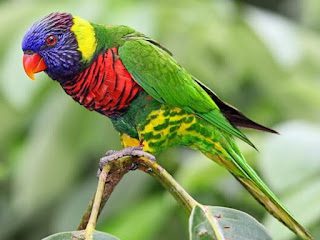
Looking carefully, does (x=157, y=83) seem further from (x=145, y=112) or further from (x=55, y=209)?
(x=55, y=209)

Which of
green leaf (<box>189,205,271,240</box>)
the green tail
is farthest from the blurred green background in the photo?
green leaf (<box>189,205,271,240</box>)

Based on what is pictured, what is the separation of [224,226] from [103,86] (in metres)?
0.27

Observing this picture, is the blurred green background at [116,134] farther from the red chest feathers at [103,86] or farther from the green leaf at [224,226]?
the green leaf at [224,226]

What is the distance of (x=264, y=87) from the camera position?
6.60ft

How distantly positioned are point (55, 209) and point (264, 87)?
62 cm

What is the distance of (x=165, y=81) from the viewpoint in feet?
3.75

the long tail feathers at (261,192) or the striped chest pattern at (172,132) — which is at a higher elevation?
the striped chest pattern at (172,132)

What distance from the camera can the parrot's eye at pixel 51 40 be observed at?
1.10m

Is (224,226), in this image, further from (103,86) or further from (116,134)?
(116,134)

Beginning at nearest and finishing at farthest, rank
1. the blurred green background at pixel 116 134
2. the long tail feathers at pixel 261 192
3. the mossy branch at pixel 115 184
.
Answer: the mossy branch at pixel 115 184, the long tail feathers at pixel 261 192, the blurred green background at pixel 116 134

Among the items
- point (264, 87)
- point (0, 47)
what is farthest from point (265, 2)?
point (0, 47)

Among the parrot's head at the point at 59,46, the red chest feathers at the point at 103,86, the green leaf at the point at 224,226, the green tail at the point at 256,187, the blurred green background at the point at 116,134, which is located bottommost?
the blurred green background at the point at 116,134

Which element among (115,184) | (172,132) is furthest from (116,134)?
(115,184)

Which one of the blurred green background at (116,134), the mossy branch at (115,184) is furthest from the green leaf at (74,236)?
the blurred green background at (116,134)
